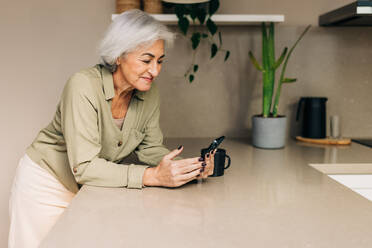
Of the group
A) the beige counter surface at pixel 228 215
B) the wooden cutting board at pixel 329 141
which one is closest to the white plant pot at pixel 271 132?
the wooden cutting board at pixel 329 141

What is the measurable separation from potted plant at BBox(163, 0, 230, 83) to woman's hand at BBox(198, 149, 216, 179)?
0.74 metres

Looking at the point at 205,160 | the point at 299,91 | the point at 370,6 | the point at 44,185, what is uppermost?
the point at 370,6

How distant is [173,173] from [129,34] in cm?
48

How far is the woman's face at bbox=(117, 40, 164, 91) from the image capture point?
1.26 metres

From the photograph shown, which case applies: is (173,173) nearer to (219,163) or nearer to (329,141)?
(219,163)

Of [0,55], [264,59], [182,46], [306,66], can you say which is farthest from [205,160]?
[0,55]

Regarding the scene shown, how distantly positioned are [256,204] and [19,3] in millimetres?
1611

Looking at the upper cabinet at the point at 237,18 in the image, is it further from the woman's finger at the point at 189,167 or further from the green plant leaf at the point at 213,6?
the woman's finger at the point at 189,167

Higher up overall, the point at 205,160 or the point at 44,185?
the point at 205,160

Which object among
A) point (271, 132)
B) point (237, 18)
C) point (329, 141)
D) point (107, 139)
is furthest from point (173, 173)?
point (329, 141)

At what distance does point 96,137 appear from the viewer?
3.91 feet

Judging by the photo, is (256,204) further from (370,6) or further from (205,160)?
(370,6)

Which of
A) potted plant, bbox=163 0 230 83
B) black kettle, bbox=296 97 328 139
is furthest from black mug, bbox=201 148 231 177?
black kettle, bbox=296 97 328 139

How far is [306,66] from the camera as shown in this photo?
1.99 metres
